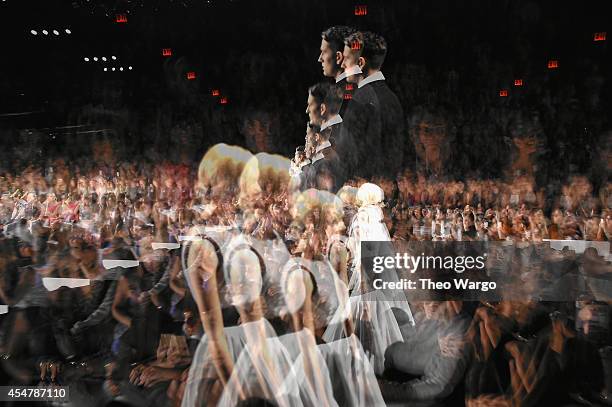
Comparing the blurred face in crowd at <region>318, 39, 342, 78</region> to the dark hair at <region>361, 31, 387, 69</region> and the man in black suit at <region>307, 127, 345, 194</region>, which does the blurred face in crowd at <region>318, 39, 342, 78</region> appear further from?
the man in black suit at <region>307, 127, 345, 194</region>

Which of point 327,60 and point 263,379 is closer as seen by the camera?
point 263,379

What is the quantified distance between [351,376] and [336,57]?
1615 millimetres

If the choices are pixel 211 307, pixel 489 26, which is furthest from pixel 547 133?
pixel 211 307

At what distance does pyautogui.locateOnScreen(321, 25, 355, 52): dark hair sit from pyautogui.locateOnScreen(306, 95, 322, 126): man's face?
30 centimetres

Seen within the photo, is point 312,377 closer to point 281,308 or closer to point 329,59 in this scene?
point 281,308

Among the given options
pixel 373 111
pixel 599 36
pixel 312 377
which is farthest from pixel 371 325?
pixel 599 36

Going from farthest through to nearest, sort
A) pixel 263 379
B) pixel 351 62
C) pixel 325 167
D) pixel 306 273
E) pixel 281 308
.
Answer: pixel 351 62, pixel 325 167, pixel 306 273, pixel 281 308, pixel 263 379

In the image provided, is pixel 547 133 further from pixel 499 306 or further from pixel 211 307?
pixel 211 307

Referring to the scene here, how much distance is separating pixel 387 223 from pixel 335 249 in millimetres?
297

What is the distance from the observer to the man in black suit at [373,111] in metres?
2.78

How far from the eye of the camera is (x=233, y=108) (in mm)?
2854

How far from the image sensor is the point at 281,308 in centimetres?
247

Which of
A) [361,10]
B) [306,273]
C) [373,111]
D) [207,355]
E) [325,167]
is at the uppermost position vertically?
[361,10]

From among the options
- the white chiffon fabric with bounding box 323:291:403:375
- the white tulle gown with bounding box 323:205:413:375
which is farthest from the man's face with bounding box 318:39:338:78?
the white chiffon fabric with bounding box 323:291:403:375
